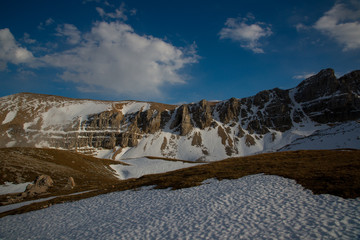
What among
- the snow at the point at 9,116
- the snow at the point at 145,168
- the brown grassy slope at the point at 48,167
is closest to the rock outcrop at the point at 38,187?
the brown grassy slope at the point at 48,167

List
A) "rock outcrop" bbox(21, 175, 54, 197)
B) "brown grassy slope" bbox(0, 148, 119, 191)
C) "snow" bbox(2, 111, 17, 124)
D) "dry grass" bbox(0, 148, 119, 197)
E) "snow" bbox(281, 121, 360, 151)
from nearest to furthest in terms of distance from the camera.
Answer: "rock outcrop" bbox(21, 175, 54, 197)
"dry grass" bbox(0, 148, 119, 197)
"brown grassy slope" bbox(0, 148, 119, 191)
"snow" bbox(281, 121, 360, 151)
"snow" bbox(2, 111, 17, 124)

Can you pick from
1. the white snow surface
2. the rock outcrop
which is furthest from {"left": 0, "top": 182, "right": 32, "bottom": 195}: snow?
the white snow surface

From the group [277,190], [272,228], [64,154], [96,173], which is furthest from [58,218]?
[64,154]

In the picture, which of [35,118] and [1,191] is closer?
[1,191]

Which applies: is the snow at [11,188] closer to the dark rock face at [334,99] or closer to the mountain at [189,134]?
the mountain at [189,134]

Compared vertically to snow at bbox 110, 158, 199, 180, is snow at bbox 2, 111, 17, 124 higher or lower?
higher

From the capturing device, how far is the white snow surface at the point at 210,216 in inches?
416

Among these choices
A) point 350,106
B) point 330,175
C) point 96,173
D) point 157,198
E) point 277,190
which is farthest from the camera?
point 350,106

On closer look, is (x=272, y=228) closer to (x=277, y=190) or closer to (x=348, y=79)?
(x=277, y=190)

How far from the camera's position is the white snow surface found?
10.6 meters

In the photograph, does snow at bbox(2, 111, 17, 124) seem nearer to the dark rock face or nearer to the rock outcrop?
the rock outcrop

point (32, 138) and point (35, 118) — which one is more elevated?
point (35, 118)

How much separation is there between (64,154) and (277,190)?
80879 mm

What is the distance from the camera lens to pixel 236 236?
10258 mm
